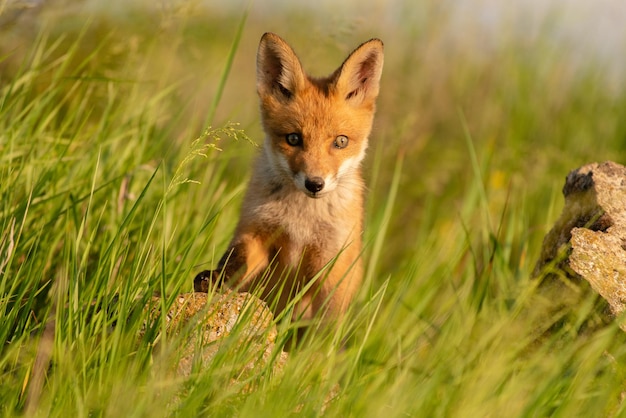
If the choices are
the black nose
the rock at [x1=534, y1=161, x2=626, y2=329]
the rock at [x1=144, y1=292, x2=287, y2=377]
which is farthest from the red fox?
the rock at [x1=534, y1=161, x2=626, y2=329]

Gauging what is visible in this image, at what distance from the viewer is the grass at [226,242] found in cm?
284

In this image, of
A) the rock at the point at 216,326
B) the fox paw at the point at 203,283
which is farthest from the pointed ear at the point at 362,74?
the rock at the point at 216,326

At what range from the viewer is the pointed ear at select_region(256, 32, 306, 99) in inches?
169

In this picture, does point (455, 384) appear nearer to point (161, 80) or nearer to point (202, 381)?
point (202, 381)

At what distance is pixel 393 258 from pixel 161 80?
3.33m

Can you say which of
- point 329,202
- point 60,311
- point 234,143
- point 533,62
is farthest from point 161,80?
point 533,62

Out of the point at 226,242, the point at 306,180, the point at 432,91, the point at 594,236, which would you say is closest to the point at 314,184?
the point at 306,180

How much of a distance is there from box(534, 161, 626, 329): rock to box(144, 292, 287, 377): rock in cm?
137

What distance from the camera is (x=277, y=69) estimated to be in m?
4.45

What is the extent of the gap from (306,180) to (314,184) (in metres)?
0.05

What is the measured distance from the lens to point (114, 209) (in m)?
4.41

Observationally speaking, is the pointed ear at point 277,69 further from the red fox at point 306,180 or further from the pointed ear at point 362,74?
the pointed ear at point 362,74

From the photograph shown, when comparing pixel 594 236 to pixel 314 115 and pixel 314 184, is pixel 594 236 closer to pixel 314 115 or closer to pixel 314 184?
pixel 314 184

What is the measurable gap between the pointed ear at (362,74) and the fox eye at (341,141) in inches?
11.1
